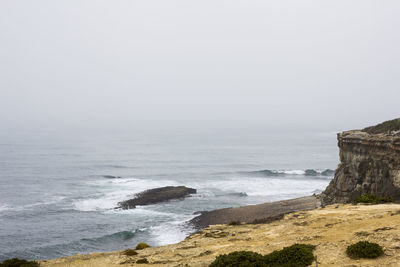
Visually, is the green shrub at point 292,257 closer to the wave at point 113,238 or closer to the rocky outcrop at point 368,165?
the rocky outcrop at point 368,165

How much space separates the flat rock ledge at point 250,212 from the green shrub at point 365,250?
35218 millimetres


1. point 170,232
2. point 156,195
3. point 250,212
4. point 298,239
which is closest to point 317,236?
point 298,239

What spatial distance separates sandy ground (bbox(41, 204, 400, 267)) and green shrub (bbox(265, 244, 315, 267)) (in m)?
0.49

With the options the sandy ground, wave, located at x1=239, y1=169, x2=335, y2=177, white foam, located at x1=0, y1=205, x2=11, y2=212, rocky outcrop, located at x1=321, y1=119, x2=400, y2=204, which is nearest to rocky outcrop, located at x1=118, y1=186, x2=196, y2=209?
white foam, located at x1=0, y1=205, x2=11, y2=212

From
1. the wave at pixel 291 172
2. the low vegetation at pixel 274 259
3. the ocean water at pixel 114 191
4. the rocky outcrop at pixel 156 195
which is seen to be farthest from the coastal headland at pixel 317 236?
the wave at pixel 291 172

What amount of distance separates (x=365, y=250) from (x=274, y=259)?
173 inches

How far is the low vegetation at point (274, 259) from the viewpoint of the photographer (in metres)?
16.0

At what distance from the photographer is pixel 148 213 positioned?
58906 mm

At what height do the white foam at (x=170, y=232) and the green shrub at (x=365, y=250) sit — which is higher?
the green shrub at (x=365, y=250)

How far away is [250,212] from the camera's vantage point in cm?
5522

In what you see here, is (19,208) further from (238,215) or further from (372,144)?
(372,144)

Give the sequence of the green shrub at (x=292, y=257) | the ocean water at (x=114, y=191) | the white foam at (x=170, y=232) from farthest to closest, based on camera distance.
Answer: the ocean water at (x=114, y=191), the white foam at (x=170, y=232), the green shrub at (x=292, y=257)

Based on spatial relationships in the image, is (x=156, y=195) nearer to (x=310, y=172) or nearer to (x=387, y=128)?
(x=387, y=128)

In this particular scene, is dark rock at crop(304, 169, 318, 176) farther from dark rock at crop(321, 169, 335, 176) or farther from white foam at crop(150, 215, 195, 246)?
white foam at crop(150, 215, 195, 246)
